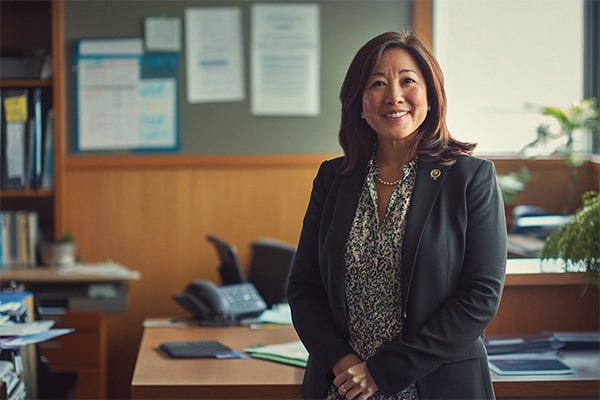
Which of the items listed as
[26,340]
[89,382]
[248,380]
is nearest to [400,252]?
[248,380]

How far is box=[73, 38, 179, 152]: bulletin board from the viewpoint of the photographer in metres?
4.19

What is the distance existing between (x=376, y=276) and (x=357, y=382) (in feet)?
0.74

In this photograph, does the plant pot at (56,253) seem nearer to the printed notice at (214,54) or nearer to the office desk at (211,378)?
the printed notice at (214,54)

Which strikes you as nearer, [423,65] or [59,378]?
[423,65]

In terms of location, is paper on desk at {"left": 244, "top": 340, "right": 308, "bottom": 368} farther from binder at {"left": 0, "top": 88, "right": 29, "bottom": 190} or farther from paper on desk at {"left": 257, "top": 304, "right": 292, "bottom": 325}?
binder at {"left": 0, "top": 88, "right": 29, "bottom": 190}

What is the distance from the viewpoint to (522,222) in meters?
3.95

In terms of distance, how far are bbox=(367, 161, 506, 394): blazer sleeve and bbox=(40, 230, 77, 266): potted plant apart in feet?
Answer: 7.86

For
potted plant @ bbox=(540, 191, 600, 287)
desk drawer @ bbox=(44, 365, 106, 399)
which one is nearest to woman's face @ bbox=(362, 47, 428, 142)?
potted plant @ bbox=(540, 191, 600, 287)

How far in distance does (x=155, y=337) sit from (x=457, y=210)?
1.26 meters

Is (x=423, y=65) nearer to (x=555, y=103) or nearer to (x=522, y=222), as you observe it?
(x=522, y=222)

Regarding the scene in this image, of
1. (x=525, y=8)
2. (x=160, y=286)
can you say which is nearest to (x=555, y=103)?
(x=525, y=8)

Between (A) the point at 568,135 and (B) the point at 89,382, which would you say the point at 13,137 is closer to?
(B) the point at 89,382

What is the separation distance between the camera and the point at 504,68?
451 cm

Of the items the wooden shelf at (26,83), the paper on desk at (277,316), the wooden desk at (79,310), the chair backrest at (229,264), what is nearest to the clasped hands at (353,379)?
the paper on desk at (277,316)
